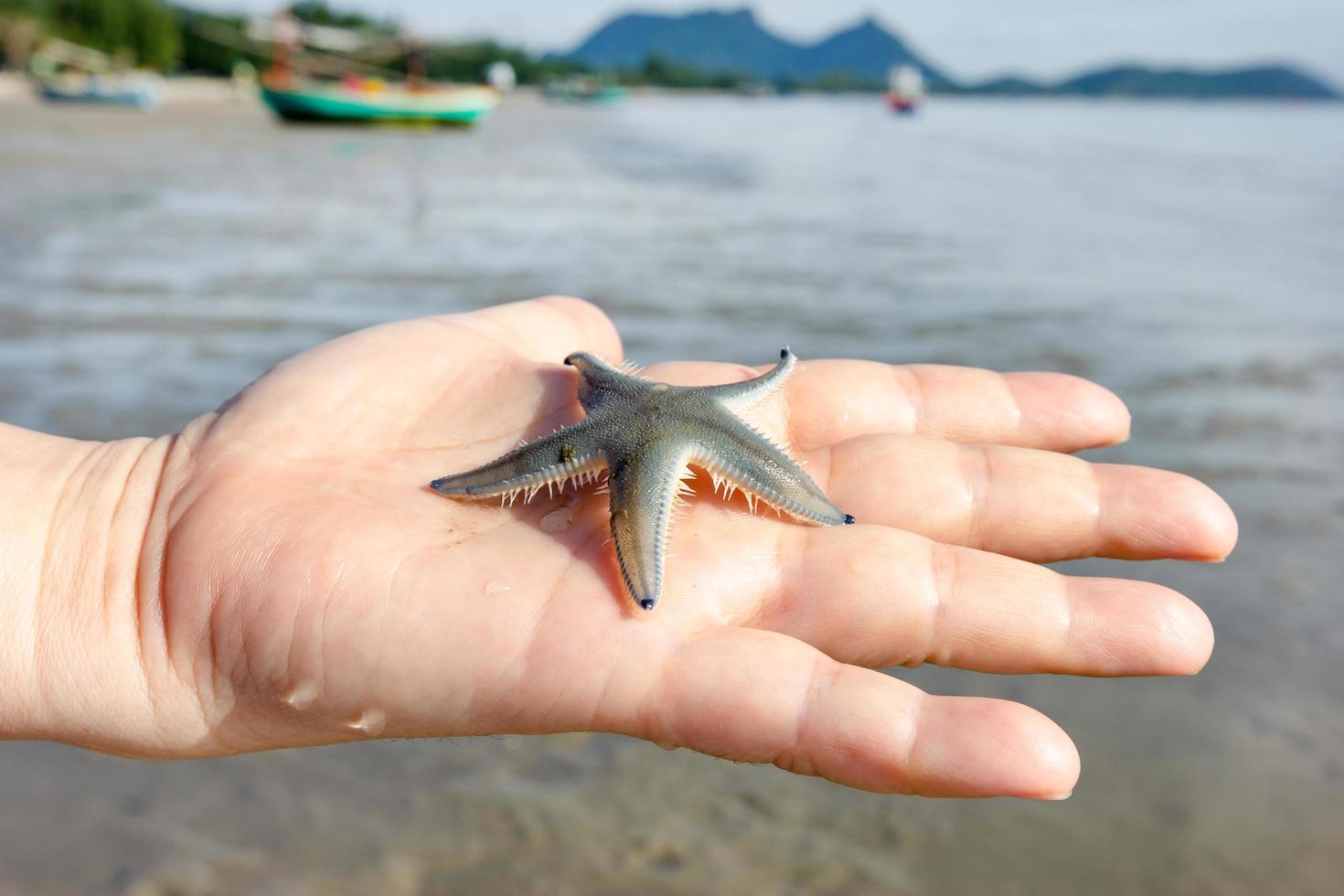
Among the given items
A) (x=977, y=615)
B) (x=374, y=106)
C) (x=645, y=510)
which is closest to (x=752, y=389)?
(x=645, y=510)

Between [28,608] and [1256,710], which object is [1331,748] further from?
[28,608]

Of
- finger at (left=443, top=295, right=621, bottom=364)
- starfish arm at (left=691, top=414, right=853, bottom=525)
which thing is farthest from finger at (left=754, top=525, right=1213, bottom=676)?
finger at (left=443, top=295, right=621, bottom=364)

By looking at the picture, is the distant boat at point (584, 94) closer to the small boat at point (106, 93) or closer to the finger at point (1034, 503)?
the small boat at point (106, 93)

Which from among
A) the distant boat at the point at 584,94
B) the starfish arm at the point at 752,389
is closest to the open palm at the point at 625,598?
the starfish arm at the point at 752,389

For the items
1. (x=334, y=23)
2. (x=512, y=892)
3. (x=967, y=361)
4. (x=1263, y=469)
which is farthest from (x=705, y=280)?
(x=334, y=23)

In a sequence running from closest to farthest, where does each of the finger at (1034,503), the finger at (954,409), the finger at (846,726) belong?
the finger at (846,726), the finger at (1034,503), the finger at (954,409)

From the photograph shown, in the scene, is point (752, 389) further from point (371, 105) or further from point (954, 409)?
point (371, 105)

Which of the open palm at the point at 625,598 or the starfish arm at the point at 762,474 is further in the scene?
the starfish arm at the point at 762,474
